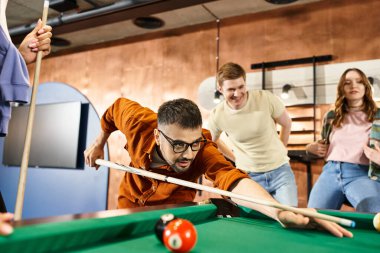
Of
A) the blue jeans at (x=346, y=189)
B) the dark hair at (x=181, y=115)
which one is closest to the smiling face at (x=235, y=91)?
the blue jeans at (x=346, y=189)

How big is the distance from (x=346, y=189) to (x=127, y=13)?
10.0 ft

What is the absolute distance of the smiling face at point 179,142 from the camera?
5.78 ft

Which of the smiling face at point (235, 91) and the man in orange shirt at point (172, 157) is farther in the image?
the smiling face at point (235, 91)

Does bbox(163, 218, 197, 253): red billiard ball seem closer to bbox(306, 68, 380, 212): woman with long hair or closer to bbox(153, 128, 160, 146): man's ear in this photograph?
bbox(153, 128, 160, 146): man's ear

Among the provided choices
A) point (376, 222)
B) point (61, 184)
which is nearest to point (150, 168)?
point (376, 222)

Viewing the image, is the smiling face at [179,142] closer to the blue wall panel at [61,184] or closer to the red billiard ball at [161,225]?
the red billiard ball at [161,225]

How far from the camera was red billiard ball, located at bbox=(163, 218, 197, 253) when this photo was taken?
97 cm

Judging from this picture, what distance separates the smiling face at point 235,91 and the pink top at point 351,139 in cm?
76

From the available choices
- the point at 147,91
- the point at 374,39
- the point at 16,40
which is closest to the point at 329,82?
the point at 374,39

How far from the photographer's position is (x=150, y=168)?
2059 millimetres

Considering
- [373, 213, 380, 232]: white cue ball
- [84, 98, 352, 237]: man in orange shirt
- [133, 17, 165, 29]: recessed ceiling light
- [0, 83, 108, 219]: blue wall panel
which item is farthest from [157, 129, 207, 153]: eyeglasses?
[0, 83, 108, 219]: blue wall panel

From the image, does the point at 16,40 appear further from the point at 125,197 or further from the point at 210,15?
the point at 125,197

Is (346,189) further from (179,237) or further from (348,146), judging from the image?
(179,237)

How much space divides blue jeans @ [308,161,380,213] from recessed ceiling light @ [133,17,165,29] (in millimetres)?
2934
